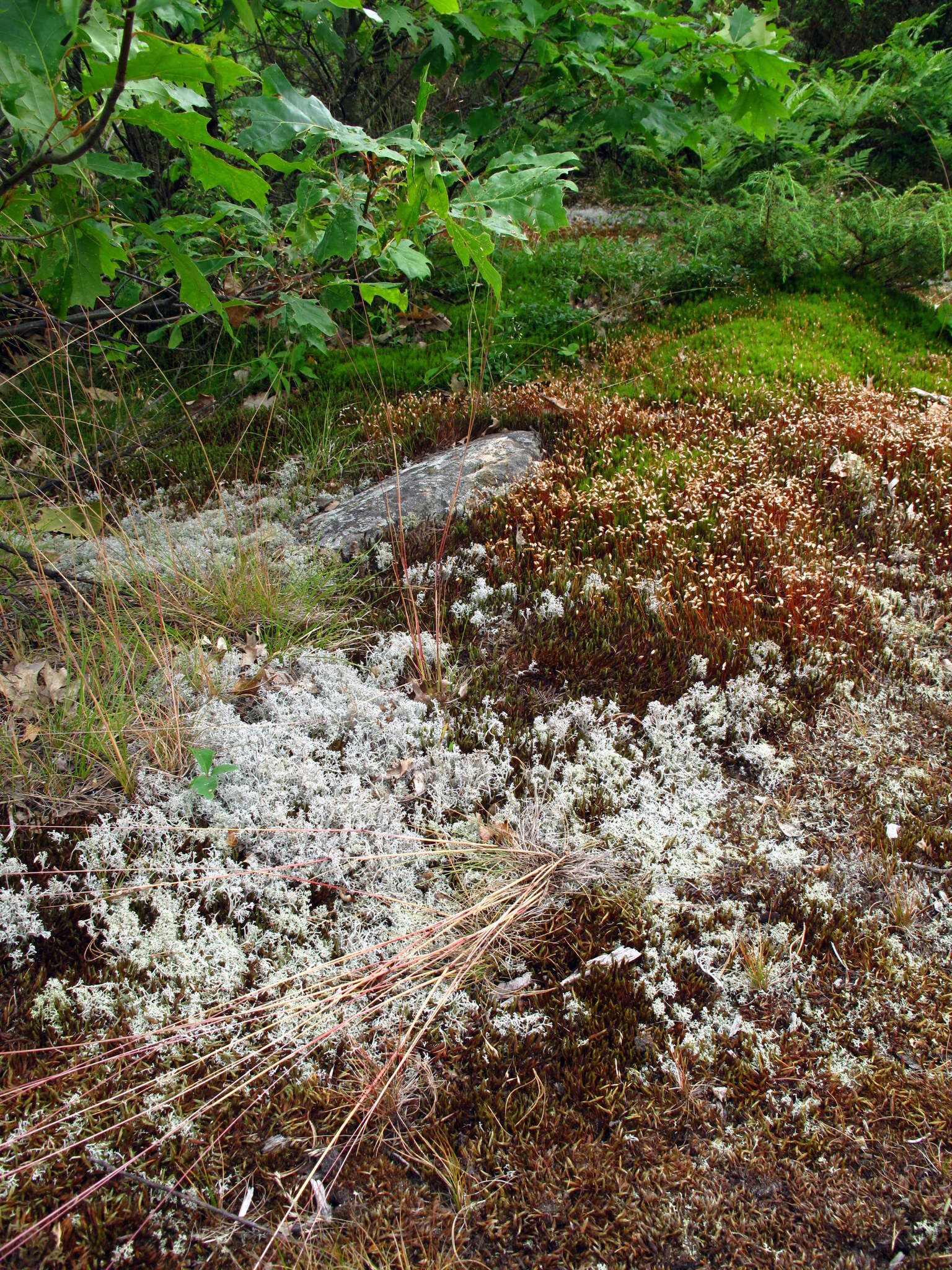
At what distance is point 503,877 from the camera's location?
9.65 feet

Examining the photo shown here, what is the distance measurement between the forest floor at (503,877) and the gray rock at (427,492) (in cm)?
17

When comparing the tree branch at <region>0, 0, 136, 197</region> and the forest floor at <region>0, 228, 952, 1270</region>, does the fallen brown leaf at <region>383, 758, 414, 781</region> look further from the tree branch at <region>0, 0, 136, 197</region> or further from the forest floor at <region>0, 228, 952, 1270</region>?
the tree branch at <region>0, 0, 136, 197</region>

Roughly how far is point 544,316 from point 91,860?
6.18 meters

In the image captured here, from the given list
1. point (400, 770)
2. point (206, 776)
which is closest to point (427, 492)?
point (400, 770)

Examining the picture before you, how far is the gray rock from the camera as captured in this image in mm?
4969

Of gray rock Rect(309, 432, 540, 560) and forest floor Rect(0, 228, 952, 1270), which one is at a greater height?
gray rock Rect(309, 432, 540, 560)

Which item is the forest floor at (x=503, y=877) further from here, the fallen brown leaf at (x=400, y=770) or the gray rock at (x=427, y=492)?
the gray rock at (x=427, y=492)

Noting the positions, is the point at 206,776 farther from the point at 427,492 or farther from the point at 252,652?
the point at 427,492

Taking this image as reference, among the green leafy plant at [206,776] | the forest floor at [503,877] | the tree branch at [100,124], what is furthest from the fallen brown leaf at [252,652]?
the tree branch at [100,124]

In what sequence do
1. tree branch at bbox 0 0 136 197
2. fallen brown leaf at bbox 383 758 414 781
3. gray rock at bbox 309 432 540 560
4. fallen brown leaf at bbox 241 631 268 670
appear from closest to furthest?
tree branch at bbox 0 0 136 197 < fallen brown leaf at bbox 383 758 414 781 < fallen brown leaf at bbox 241 631 268 670 < gray rock at bbox 309 432 540 560

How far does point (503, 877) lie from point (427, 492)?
3024 mm

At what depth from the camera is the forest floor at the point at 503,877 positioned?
6.98ft

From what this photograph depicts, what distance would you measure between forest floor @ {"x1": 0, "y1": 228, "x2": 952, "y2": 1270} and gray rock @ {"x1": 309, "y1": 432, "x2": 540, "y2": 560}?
0.57ft

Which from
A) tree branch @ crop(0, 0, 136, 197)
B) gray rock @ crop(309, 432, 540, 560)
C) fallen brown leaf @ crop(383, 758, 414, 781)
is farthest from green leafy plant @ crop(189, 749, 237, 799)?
gray rock @ crop(309, 432, 540, 560)
